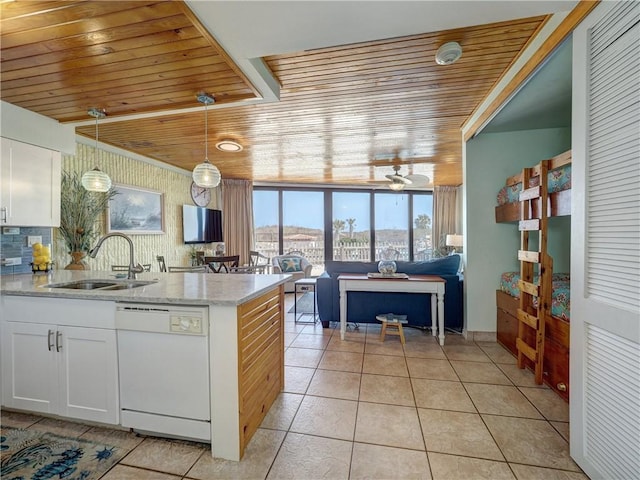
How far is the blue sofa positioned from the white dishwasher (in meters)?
2.27

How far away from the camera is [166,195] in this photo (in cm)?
500

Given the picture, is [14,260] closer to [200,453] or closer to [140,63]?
[140,63]

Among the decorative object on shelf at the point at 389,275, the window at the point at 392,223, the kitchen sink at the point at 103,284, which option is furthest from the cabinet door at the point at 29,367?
the window at the point at 392,223

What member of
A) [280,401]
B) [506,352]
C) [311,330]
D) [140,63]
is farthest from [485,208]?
[140,63]

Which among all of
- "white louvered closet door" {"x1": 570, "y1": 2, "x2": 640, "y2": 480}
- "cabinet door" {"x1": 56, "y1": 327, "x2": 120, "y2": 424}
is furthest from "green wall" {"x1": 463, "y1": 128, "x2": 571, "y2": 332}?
"cabinet door" {"x1": 56, "y1": 327, "x2": 120, "y2": 424}

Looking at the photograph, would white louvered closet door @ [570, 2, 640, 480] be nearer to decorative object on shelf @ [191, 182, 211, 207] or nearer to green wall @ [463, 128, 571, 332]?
green wall @ [463, 128, 571, 332]

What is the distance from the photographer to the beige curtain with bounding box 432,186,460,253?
7301 mm

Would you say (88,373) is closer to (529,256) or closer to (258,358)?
(258,358)

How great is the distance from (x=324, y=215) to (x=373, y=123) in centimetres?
402

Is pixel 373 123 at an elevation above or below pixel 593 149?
above

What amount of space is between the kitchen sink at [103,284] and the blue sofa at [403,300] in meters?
2.15

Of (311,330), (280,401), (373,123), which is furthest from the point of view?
(311,330)

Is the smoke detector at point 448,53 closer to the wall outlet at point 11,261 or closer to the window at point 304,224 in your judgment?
the wall outlet at point 11,261

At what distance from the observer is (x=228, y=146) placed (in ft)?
12.9
